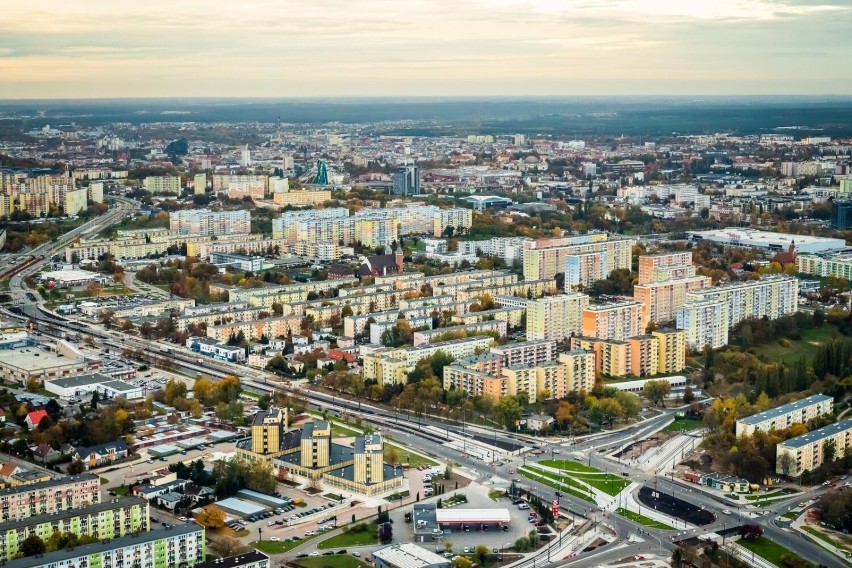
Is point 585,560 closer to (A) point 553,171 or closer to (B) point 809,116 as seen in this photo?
(A) point 553,171

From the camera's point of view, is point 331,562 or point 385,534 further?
point 385,534

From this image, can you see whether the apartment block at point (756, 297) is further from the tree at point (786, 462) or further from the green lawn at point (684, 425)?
the tree at point (786, 462)

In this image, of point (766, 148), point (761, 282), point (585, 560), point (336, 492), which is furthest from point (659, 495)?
point (766, 148)

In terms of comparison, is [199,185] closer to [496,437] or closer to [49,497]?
[496,437]

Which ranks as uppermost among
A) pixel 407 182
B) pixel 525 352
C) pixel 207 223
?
pixel 407 182

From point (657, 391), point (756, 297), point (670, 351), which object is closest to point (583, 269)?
point (756, 297)

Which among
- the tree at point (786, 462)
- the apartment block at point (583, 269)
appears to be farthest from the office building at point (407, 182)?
the tree at point (786, 462)
